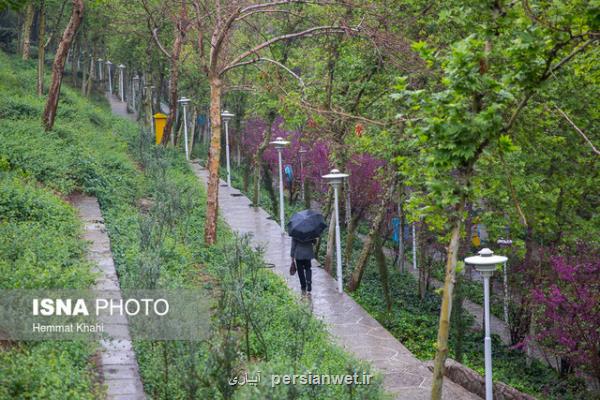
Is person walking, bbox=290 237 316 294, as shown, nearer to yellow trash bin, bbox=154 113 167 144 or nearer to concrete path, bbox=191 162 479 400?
concrete path, bbox=191 162 479 400

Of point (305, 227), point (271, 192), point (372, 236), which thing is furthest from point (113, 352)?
point (271, 192)

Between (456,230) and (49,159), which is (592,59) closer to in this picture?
(456,230)

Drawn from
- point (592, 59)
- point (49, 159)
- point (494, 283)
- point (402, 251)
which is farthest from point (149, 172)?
point (592, 59)

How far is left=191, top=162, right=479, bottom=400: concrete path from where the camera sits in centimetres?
1069

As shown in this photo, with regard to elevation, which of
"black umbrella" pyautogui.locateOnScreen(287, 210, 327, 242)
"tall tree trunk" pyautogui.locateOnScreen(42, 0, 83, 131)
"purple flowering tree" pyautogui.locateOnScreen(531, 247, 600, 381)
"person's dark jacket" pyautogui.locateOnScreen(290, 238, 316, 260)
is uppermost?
"tall tree trunk" pyautogui.locateOnScreen(42, 0, 83, 131)

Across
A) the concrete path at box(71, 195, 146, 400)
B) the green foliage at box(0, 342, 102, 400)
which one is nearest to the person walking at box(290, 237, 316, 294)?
the concrete path at box(71, 195, 146, 400)

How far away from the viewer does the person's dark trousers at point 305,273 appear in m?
13.9

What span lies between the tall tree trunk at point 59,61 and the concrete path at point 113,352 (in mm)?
7298

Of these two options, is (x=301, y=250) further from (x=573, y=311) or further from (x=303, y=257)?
(x=573, y=311)

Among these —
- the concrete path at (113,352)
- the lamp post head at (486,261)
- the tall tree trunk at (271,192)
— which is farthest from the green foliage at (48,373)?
the tall tree trunk at (271,192)

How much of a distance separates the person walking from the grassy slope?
0.39 metres

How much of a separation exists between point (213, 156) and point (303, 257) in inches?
127

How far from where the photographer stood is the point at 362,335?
1252 cm

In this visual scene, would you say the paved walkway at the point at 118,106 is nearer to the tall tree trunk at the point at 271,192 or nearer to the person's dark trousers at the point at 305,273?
the tall tree trunk at the point at 271,192
